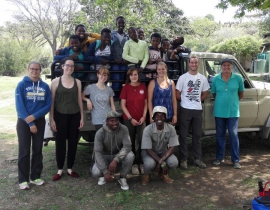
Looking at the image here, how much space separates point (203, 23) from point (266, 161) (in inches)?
2020

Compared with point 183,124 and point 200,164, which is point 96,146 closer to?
point 183,124

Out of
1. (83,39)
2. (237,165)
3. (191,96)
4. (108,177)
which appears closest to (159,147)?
(108,177)

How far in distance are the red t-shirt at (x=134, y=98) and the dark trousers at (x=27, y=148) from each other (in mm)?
1232

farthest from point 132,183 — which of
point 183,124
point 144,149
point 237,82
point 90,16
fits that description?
point 90,16

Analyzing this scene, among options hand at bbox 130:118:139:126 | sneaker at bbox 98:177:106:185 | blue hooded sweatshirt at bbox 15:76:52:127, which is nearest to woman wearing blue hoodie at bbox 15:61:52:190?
blue hooded sweatshirt at bbox 15:76:52:127

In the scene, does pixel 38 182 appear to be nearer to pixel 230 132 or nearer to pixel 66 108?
pixel 66 108

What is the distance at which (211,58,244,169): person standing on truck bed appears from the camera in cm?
484

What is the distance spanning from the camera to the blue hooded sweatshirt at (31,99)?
3.91m

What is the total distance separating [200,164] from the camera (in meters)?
4.97

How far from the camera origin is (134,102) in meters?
4.45

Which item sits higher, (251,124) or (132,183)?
(251,124)

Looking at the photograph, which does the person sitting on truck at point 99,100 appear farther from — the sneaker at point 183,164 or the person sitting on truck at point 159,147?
the sneaker at point 183,164

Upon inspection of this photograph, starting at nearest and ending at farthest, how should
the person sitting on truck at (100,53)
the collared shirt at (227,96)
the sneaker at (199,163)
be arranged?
the person sitting on truck at (100,53), the collared shirt at (227,96), the sneaker at (199,163)

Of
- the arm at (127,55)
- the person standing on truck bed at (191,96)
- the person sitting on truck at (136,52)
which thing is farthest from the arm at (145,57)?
the person standing on truck bed at (191,96)
